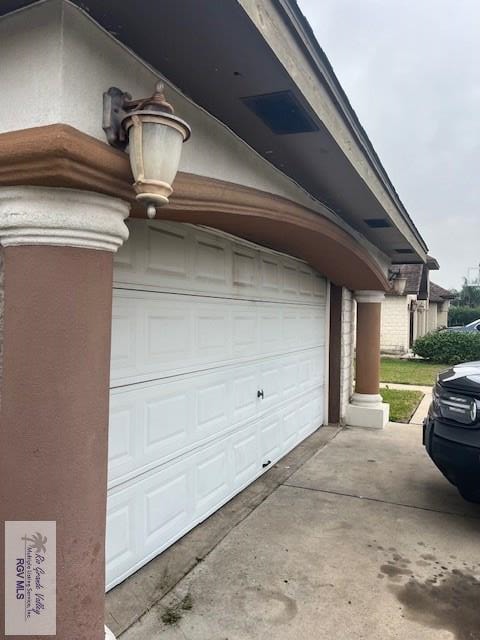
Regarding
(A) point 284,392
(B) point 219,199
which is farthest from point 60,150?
(A) point 284,392

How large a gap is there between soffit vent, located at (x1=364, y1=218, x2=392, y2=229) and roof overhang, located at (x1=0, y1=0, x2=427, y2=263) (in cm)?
163

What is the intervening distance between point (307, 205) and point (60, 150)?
9.43ft

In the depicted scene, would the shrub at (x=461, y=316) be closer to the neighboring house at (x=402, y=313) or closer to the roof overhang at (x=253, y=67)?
the neighboring house at (x=402, y=313)

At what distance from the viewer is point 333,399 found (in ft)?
26.5

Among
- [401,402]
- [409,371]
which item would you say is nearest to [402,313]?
[409,371]

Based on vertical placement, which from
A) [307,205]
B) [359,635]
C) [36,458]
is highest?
[307,205]

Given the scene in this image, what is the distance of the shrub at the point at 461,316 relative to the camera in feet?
118

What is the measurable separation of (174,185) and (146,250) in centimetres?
111

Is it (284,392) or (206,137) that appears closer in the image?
(206,137)

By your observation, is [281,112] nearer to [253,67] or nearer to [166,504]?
[253,67]

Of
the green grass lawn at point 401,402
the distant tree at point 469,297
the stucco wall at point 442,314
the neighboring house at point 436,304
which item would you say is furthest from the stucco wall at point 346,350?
the distant tree at point 469,297

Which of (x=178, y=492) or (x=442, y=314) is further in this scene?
(x=442, y=314)

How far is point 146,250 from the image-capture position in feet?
11.2

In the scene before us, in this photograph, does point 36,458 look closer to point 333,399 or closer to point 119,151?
point 119,151
